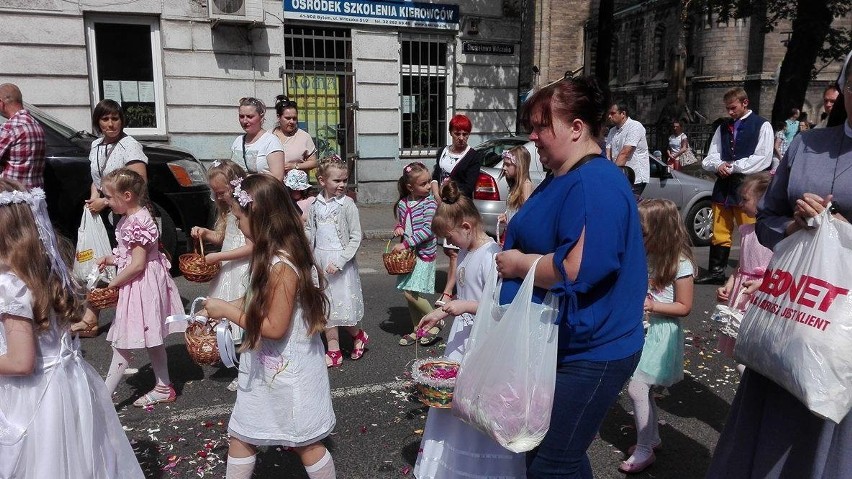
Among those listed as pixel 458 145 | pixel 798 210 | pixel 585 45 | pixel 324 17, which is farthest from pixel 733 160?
pixel 585 45

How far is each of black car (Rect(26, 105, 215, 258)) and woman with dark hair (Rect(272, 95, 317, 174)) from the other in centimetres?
154

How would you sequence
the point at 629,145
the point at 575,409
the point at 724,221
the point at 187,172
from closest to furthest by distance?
the point at 575,409, the point at 724,221, the point at 187,172, the point at 629,145

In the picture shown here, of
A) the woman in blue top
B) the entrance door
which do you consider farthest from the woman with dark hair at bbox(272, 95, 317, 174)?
the entrance door

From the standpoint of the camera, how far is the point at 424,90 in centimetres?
1412

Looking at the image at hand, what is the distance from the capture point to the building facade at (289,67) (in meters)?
11.4

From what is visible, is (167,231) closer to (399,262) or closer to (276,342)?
(399,262)

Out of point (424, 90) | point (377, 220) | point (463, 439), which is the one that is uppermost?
point (424, 90)

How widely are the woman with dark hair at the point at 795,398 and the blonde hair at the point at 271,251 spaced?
66.8 inches

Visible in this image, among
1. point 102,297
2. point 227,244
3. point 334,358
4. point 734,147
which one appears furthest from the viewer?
point 734,147

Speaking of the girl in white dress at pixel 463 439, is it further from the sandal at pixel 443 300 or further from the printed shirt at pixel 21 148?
the printed shirt at pixel 21 148

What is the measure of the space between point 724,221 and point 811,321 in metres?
5.87

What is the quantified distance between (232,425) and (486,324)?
4.23 ft

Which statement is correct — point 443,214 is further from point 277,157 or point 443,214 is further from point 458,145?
point 458,145

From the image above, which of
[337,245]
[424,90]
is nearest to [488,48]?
[424,90]
